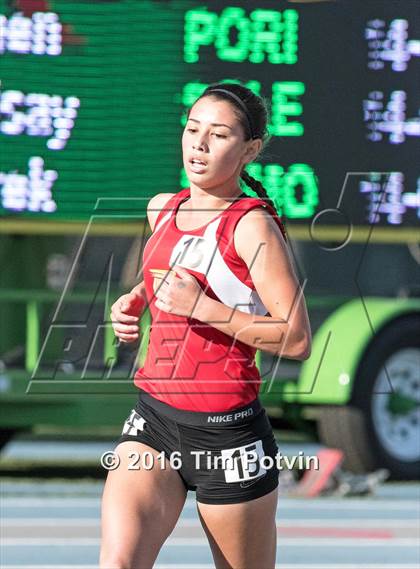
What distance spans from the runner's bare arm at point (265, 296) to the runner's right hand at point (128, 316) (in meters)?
0.27

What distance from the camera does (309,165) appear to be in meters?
9.81

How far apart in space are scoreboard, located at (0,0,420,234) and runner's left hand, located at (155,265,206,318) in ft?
18.1

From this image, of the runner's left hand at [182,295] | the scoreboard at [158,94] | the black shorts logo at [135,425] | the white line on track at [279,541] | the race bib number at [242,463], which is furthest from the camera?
the scoreboard at [158,94]

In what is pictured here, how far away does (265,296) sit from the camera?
4508 mm

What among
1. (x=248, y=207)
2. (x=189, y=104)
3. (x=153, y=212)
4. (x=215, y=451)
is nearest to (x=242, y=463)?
(x=215, y=451)

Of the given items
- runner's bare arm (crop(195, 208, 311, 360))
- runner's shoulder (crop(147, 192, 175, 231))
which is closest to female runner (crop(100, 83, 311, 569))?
runner's bare arm (crop(195, 208, 311, 360))

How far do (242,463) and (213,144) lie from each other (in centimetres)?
90

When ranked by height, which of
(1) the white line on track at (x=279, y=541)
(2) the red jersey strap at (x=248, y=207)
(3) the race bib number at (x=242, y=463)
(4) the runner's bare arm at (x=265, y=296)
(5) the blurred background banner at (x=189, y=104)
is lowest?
(1) the white line on track at (x=279, y=541)

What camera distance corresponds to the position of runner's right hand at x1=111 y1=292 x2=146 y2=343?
4621 millimetres

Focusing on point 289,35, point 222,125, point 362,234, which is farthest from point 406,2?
point 222,125

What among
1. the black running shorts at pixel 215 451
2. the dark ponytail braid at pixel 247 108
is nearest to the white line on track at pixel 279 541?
the black running shorts at pixel 215 451

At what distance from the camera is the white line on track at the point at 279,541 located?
8.69 m

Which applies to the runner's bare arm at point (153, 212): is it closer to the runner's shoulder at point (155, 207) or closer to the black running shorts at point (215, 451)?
the runner's shoulder at point (155, 207)

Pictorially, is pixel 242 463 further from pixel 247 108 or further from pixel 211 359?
pixel 247 108
